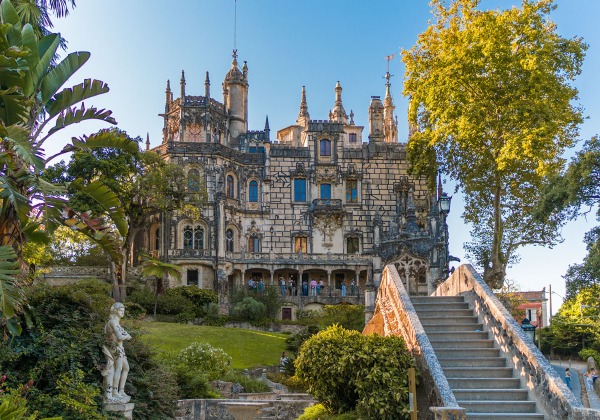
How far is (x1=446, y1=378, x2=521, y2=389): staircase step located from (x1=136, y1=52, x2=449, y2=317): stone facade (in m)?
34.7

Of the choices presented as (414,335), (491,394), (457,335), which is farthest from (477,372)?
(457,335)

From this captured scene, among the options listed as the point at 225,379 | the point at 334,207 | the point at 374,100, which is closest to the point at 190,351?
the point at 225,379

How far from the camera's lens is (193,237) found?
51.5 metres

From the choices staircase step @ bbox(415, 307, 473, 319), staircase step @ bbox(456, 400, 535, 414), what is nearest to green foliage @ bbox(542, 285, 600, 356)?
staircase step @ bbox(415, 307, 473, 319)

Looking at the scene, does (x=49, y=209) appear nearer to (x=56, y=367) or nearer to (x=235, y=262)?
(x=56, y=367)

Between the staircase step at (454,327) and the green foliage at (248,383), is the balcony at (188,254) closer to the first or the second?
the green foliage at (248,383)

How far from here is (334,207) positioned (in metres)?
54.8

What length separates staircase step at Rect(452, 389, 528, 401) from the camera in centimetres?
1384

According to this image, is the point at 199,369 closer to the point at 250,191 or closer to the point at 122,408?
the point at 122,408

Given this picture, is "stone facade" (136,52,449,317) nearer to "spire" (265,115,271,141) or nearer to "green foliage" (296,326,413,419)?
"spire" (265,115,271,141)

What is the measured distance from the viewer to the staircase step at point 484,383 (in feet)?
46.8

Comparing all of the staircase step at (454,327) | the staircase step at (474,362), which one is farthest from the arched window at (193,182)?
the staircase step at (474,362)

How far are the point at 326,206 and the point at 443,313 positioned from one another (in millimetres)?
37279

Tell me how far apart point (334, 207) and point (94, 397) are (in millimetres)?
41996
